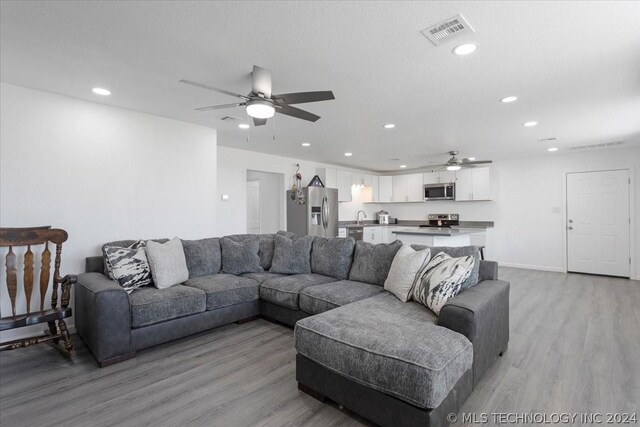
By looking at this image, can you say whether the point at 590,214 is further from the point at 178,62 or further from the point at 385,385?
the point at 178,62

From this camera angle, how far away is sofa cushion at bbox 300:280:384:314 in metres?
2.83

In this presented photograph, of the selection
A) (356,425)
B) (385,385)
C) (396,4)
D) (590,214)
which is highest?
(396,4)

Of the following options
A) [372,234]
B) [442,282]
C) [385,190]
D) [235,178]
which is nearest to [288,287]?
[442,282]

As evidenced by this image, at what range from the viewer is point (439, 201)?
26.5 ft

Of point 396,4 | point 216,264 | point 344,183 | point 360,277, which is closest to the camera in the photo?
point 396,4

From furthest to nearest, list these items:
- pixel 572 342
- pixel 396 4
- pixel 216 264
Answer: pixel 216 264 → pixel 572 342 → pixel 396 4

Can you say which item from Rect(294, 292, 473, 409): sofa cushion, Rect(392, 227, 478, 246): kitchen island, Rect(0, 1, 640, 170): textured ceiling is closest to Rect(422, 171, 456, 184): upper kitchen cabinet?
Rect(392, 227, 478, 246): kitchen island

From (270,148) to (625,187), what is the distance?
259 inches

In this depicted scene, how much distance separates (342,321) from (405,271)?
0.93 m

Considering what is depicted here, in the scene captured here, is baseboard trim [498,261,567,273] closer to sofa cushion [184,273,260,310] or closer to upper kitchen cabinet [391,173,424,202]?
upper kitchen cabinet [391,173,424,202]

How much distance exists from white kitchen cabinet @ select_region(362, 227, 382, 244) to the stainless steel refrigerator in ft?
3.87

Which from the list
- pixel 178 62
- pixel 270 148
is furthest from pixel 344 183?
pixel 178 62

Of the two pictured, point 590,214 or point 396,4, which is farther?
point 590,214

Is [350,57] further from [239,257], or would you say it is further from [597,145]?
[597,145]
